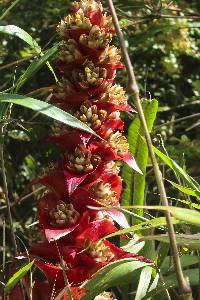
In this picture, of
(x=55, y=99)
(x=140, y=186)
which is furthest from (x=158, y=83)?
(x=55, y=99)

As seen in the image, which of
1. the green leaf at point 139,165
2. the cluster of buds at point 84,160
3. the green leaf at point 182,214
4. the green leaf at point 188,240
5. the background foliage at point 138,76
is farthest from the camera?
the background foliage at point 138,76

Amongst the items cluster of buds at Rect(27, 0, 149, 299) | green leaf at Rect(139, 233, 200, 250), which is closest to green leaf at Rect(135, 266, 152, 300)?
cluster of buds at Rect(27, 0, 149, 299)

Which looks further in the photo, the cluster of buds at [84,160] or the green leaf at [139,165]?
the green leaf at [139,165]

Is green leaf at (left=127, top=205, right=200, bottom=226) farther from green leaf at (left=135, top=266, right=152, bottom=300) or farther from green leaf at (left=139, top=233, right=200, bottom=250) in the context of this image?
green leaf at (left=135, top=266, right=152, bottom=300)

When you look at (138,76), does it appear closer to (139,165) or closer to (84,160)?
(139,165)

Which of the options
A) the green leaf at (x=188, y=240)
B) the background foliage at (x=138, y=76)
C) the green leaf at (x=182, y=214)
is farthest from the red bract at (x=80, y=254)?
the background foliage at (x=138, y=76)

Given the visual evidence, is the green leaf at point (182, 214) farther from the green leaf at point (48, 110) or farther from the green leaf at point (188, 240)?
the green leaf at point (48, 110)
